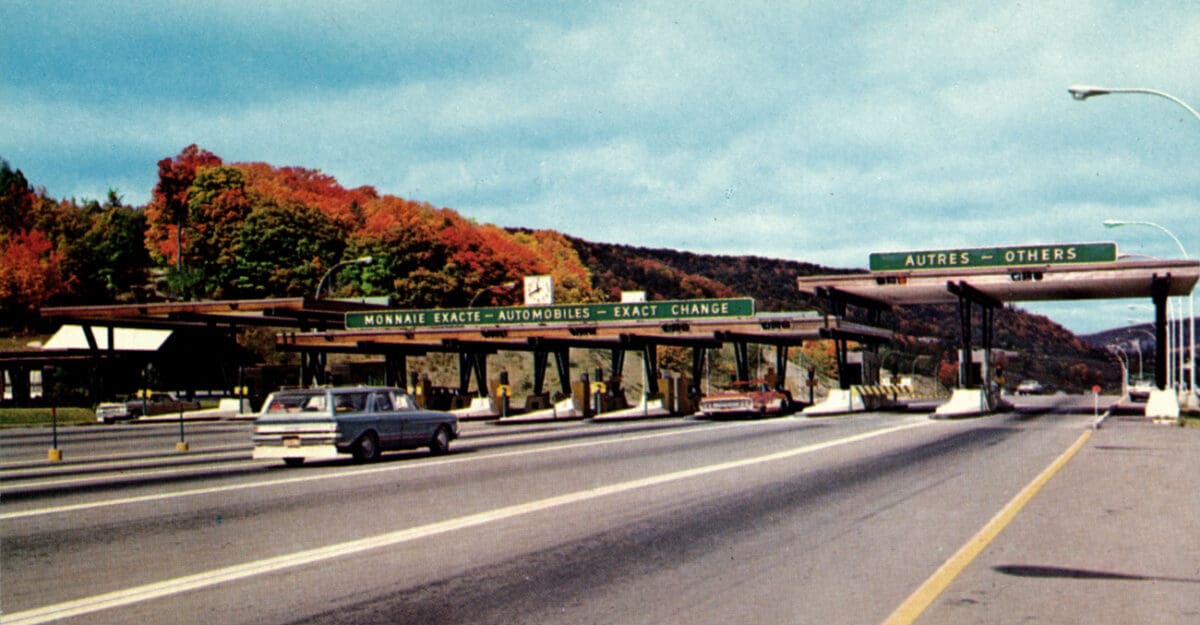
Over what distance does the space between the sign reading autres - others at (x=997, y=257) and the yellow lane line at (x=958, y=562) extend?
28.2 metres

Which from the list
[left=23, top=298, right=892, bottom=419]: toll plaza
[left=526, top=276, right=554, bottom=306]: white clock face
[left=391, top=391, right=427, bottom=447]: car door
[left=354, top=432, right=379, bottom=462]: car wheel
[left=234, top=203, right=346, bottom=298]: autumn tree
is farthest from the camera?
[left=234, top=203, right=346, bottom=298]: autumn tree

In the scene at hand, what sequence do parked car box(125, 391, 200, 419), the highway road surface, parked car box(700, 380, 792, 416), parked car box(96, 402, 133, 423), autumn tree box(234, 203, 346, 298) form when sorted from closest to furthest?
the highway road surface < parked car box(700, 380, 792, 416) < parked car box(96, 402, 133, 423) < parked car box(125, 391, 200, 419) < autumn tree box(234, 203, 346, 298)

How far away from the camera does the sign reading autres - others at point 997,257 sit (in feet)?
136

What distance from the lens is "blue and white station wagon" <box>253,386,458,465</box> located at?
19766 millimetres

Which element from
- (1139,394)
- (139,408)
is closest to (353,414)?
(139,408)

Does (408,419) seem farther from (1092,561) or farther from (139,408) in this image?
(139,408)

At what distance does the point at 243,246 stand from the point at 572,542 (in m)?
90.1

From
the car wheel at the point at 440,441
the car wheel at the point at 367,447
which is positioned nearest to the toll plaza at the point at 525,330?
the car wheel at the point at 440,441

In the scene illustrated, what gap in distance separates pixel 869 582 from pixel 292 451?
1369 centimetres

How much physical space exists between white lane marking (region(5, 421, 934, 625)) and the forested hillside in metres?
82.2

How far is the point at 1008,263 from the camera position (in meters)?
42.8

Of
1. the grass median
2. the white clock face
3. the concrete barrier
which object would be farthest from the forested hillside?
the concrete barrier

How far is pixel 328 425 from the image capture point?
1970cm

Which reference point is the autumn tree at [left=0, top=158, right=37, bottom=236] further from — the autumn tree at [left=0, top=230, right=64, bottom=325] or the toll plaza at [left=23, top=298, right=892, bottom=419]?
the toll plaza at [left=23, top=298, right=892, bottom=419]
